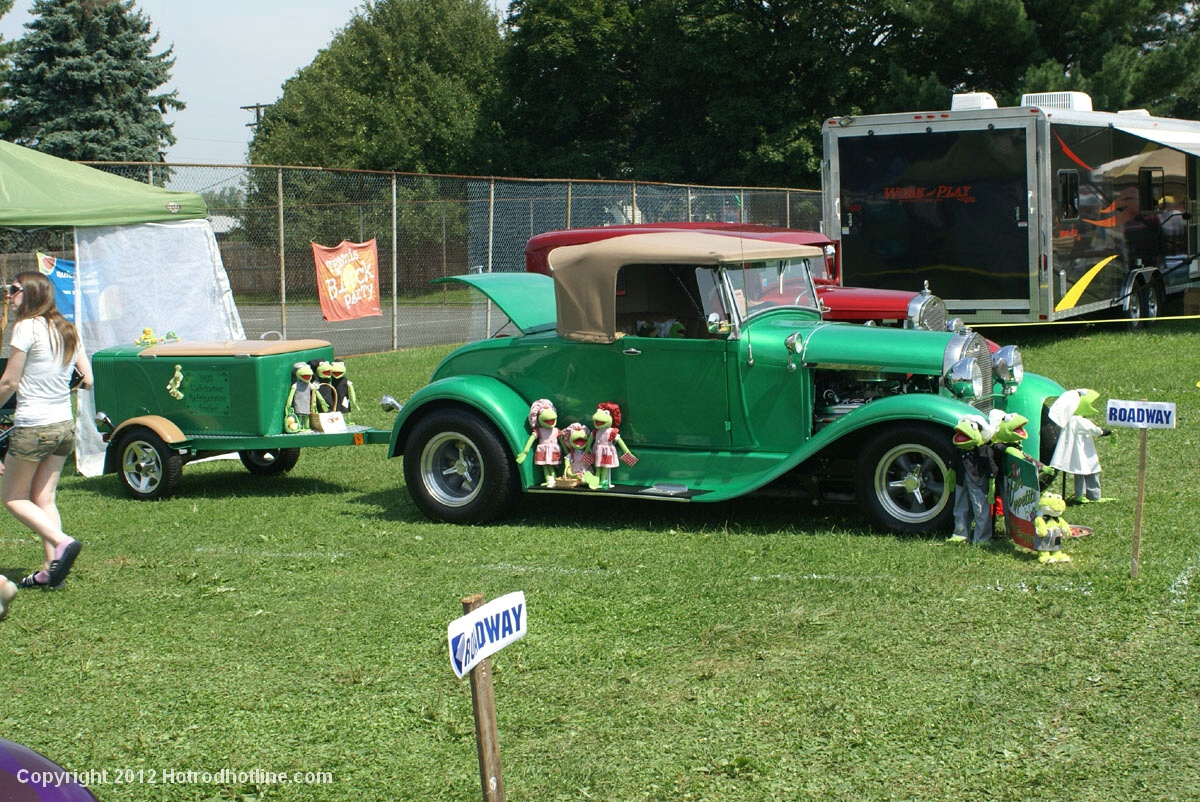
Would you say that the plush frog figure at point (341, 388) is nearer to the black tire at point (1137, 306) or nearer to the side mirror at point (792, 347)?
the side mirror at point (792, 347)

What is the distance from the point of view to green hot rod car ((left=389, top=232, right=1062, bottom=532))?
7035 millimetres

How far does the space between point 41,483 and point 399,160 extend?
43004 mm

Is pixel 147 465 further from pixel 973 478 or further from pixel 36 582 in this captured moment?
pixel 973 478

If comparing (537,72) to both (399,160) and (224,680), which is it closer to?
(399,160)

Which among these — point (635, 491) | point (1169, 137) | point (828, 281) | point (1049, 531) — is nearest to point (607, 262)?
point (635, 491)

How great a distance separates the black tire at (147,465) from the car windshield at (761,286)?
4.34 metres

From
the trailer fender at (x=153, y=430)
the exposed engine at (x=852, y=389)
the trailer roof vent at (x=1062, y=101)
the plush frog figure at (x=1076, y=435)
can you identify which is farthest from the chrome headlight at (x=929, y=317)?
the trailer roof vent at (x=1062, y=101)

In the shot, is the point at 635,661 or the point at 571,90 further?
the point at 571,90

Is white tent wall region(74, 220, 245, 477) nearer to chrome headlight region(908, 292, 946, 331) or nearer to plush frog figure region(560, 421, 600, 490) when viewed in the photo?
plush frog figure region(560, 421, 600, 490)

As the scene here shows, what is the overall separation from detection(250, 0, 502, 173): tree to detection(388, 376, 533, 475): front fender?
36.4 m

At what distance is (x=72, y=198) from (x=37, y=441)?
4463 mm

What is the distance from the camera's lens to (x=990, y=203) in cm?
1488

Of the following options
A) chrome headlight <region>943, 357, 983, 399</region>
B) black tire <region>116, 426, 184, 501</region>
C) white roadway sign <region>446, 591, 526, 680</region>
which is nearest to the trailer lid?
chrome headlight <region>943, 357, 983, 399</region>

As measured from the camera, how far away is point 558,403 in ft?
26.3
